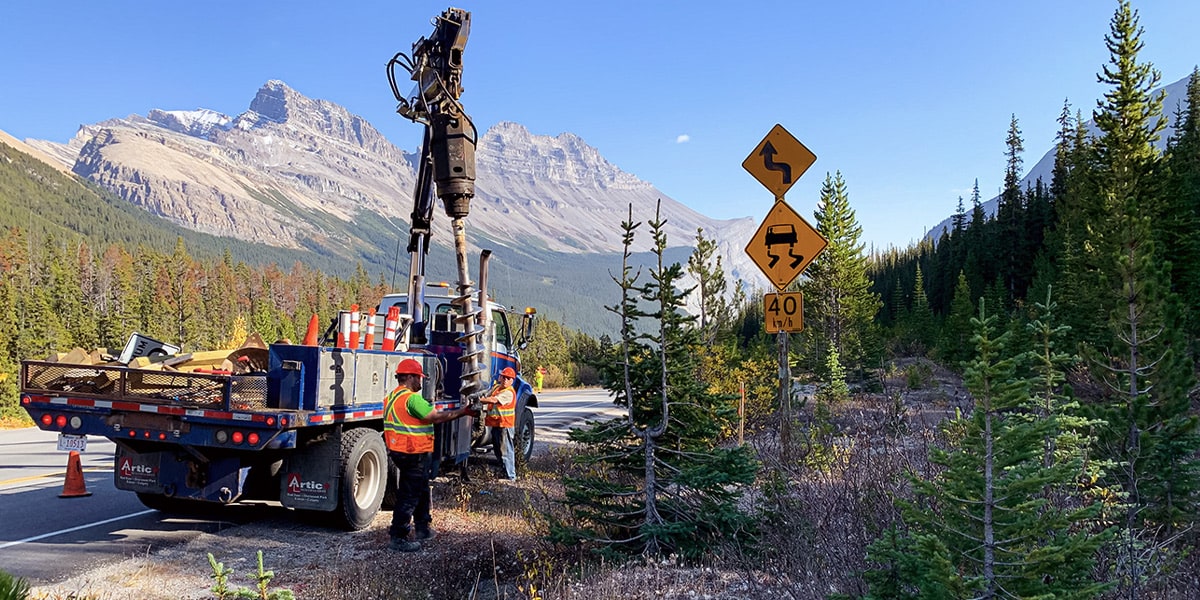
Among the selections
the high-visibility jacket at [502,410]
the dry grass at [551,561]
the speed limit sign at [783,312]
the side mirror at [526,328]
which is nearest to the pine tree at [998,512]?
the dry grass at [551,561]

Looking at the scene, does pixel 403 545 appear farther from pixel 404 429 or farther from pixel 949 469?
pixel 949 469

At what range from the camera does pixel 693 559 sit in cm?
569

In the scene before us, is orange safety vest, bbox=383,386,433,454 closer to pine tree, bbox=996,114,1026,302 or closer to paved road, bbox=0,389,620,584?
paved road, bbox=0,389,620,584

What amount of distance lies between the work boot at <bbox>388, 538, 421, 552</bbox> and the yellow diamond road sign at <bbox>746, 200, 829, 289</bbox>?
4.19 metres

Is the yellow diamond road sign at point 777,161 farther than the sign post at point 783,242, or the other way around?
the yellow diamond road sign at point 777,161

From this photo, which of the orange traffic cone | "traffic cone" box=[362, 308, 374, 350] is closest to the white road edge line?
the orange traffic cone

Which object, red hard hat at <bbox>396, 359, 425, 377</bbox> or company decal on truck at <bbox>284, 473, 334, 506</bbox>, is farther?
company decal on truck at <bbox>284, 473, 334, 506</bbox>

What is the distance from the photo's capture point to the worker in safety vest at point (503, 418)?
905 centimetres

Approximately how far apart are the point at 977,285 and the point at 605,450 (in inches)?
2650

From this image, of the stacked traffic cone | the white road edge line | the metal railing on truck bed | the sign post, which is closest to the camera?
the metal railing on truck bed

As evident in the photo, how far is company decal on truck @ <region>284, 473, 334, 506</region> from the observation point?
7.04 meters

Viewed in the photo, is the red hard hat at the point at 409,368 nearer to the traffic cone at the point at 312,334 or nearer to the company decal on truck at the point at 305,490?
the company decal on truck at the point at 305,490

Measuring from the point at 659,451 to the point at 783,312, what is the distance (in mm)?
1803

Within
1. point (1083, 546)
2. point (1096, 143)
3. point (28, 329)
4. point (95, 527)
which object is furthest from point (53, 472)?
point (1096, 143)
